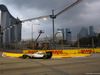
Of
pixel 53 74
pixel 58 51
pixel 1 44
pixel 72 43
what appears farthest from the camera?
pixel 1 44

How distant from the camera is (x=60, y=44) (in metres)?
19.9

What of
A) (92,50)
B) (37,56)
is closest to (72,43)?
(92,50)

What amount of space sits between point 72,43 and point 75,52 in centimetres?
210

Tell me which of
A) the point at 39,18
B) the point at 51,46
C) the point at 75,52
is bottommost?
the point at 75,52

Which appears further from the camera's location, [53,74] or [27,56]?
[27,56]

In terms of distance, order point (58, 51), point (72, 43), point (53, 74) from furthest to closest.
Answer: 1. point (72, 43)
2. point (58, 51)
3. point (53, 74)

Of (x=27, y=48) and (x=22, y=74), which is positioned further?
(x=27, y=48)

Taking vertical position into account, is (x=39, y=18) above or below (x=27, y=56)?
above

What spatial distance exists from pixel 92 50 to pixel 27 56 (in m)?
16.2

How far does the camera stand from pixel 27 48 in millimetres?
19750

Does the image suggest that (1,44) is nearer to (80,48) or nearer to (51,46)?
(51,46)

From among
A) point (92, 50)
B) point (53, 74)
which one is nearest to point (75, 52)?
point (92, 50)

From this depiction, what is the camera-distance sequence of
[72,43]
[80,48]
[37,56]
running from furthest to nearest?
[80,48]
[72,43]
[37,56]

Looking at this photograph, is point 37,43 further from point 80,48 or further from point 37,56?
point 80,48
